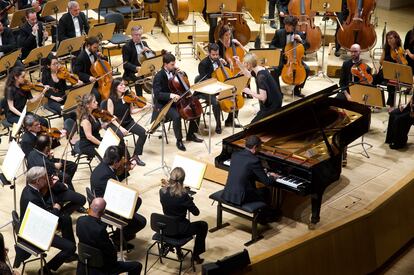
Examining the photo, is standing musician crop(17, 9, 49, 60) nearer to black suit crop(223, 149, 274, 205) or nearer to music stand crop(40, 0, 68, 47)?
music stand crop(40, 0, 68, 47)

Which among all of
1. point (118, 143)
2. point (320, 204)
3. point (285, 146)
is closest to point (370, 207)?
point (320, 204)

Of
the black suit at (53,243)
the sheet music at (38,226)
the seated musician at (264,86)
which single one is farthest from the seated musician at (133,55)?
the sheet music at (38,226)

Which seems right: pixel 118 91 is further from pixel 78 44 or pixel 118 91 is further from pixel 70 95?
pixel 78 44

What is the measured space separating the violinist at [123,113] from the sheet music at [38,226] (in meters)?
2.96

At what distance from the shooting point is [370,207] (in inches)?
344

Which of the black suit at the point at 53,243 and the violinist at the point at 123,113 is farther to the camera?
the violinist at the point at 123,113

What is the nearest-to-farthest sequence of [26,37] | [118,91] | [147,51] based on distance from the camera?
[118,91]
[147,51]
[26,37]

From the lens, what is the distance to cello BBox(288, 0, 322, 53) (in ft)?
42.0

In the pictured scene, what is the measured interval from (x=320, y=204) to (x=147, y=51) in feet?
14.8

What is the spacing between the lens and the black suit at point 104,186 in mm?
8102

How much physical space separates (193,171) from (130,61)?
4297mm

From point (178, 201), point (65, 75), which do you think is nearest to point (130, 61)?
point (65, 75)

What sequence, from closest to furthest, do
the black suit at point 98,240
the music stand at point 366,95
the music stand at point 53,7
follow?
the black suit at point 98,240
the music stand at point 366,95
the music stand at point 53,7

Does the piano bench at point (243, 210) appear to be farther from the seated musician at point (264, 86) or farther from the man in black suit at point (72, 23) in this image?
the man in black suit at point (72, 23)
